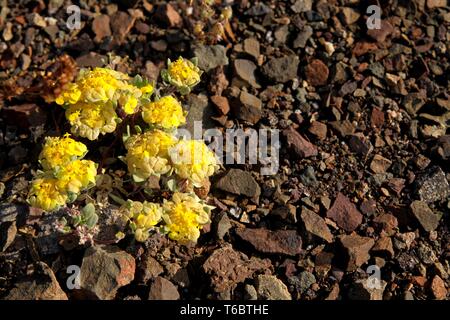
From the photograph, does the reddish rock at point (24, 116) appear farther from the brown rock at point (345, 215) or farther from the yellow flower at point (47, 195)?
the brown rock at point (345, 215)

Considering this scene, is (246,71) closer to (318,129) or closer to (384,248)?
(318,129)

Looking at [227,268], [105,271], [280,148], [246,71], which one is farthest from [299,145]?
[105,271]

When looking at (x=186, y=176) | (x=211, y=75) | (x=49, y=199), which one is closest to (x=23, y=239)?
(x=49, y=199)

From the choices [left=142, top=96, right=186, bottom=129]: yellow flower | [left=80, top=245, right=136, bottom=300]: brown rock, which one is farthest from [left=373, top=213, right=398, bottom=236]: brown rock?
[left=80, top=245, right=136, bottom=300]: brown rock

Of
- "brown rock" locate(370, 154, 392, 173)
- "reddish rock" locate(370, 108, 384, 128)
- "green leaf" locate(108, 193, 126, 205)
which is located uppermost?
"reddish rock" locate(370, 108, 384, 128)

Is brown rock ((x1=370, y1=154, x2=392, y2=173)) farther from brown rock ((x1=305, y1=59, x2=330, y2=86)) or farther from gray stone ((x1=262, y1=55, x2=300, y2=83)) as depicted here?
gray stone ((x1=262, y1=55, x2=300, y2=83))

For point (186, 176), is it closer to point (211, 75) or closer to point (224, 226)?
point (224, 226)
